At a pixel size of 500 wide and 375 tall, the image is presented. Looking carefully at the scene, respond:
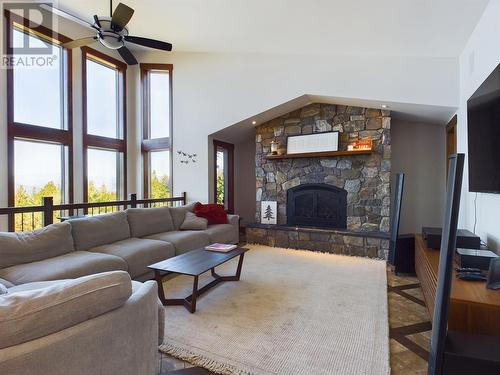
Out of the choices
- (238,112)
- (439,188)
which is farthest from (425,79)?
(238,112)

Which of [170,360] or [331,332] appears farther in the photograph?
[331,332]

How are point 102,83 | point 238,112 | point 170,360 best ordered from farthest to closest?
point 102,83 < point 238,112 < point 170,360

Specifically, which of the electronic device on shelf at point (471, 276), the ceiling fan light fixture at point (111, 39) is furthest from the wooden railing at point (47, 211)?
the electronic device on shelf at point (471, 276)

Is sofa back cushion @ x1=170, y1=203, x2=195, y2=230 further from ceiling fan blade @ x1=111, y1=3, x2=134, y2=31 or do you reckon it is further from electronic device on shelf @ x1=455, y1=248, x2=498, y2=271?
electronic device on shelf @ x1=455, y1=248, x2=498, y2=271

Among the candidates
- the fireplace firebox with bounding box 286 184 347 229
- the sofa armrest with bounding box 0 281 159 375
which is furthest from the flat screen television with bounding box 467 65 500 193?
the sofa armrest with bounding box 0 281 159 375

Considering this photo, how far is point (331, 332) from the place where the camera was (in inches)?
86.0

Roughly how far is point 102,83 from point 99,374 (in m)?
5.94

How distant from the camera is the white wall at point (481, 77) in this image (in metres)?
2.39

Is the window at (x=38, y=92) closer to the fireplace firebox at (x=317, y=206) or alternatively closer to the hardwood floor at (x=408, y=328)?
the fireplace firebox at (x=317, y=206)

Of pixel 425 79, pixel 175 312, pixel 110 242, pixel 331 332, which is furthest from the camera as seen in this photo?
pixel 425 79

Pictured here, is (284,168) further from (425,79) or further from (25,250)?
(25,250)

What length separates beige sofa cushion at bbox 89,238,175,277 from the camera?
9.69ft

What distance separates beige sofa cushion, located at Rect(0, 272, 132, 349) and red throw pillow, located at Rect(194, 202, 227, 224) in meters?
3.49

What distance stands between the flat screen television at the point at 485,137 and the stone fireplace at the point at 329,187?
2.04m
